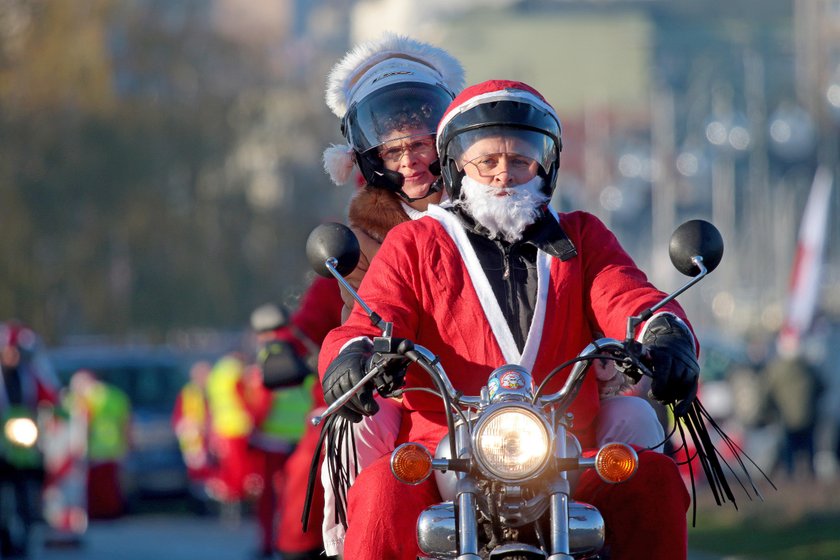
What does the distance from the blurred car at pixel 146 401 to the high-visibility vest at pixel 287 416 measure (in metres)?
6.64

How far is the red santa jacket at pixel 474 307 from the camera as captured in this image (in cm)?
510

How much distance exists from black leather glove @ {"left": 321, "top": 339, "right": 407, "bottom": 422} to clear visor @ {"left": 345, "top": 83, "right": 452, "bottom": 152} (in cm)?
186

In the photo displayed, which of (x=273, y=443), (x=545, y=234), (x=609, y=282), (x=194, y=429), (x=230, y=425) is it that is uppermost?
(x=194, y=429)

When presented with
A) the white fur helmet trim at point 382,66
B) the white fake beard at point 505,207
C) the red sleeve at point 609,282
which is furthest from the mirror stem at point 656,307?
the white fur helmet trim at point 382,66

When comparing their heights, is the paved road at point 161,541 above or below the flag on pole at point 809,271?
below

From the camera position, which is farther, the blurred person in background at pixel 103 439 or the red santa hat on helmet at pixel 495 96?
the blurred person in background at pixel 103 439

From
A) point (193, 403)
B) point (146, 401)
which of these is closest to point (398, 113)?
point (193, 403)

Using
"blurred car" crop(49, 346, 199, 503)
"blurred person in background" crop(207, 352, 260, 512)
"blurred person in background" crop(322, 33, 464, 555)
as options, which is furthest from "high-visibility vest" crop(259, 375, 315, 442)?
"blurred person in background" crop(322, 33, 464, 555)

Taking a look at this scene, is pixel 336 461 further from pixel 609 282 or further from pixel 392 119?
pixel 392 119

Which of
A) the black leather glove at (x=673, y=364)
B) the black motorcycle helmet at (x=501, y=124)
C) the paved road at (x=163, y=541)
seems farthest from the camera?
the paved road at (x=163, y=541)

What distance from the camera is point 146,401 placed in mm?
22859

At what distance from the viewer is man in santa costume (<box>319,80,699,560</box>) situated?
5.09m

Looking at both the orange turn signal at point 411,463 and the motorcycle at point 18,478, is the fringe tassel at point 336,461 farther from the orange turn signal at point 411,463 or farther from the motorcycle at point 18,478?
the motorcycle at point 18,478

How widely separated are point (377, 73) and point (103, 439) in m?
14.0
